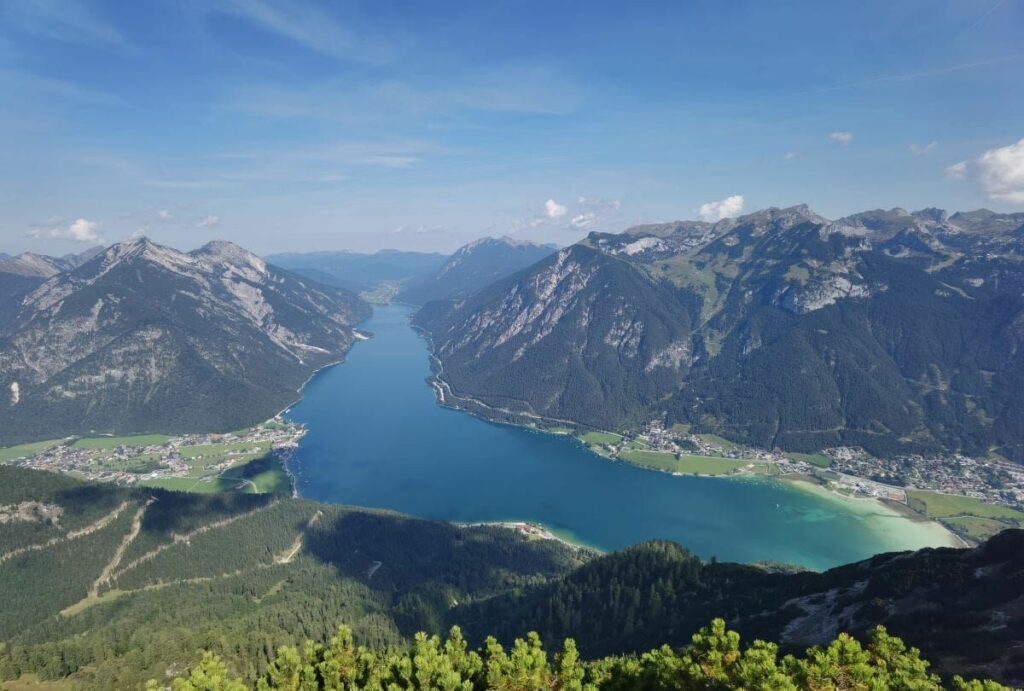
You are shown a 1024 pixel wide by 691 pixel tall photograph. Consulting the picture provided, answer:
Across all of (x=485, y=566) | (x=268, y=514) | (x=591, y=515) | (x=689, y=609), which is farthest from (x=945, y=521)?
(x=268, y=514)

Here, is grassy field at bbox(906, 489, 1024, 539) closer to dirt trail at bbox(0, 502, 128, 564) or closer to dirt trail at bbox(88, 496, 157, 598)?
dirt trail at bbox(88, 496, 157, 598)

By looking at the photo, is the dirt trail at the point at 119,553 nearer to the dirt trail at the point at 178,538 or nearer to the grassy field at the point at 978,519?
the dirt trail at the point at 178,538

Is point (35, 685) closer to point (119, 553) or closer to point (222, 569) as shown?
point (222, 569)

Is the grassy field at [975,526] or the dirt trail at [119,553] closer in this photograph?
the dirt trail at [119,553]

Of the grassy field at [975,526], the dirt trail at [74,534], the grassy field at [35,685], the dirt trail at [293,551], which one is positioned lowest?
the dirt trail at [293,551]

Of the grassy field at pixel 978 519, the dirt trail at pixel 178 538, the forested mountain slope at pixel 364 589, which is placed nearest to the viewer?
the forested mountain slope at pixel 364 589

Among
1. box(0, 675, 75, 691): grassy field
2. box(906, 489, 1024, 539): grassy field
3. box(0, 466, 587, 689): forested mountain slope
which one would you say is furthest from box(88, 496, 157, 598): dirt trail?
box(906, 489, 1024, 539): grassy field

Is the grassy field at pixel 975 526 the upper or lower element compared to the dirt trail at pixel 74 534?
upper

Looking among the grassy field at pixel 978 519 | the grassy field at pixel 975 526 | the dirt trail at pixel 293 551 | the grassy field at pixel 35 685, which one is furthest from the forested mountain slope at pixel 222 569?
the grassy field at pixel 978 519
